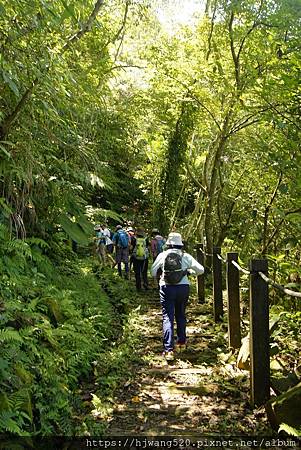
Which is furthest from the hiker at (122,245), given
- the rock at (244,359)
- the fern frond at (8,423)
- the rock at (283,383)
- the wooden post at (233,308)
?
the fern frond at (8,423)

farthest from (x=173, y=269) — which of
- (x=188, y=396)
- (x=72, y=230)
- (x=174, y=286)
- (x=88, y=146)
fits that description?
(x=88, y=146)

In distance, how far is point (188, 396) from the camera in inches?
177

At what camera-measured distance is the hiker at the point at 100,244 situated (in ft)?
43.1

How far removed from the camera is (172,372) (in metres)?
5.25

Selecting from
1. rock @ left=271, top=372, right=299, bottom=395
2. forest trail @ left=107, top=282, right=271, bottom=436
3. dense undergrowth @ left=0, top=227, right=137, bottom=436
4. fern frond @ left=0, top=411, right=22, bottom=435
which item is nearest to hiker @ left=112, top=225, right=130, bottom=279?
dense undergrowth @ left=0, top=227, right=137, bottom=436

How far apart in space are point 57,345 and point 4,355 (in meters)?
1.26

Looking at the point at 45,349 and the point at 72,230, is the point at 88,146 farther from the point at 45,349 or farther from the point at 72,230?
the point at 45,349

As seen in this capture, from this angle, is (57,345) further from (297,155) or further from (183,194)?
(183,194)

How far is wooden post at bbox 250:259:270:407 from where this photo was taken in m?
4.00

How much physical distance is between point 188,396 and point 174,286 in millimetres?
1754

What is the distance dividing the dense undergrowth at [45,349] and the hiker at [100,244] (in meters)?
5.58

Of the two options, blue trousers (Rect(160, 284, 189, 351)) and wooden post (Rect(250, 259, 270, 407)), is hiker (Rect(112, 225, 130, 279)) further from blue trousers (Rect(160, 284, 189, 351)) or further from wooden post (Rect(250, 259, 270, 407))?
wooden post (Rect(250, 259, 270, 407))

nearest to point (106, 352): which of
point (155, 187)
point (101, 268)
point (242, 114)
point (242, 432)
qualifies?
point (242, 432)

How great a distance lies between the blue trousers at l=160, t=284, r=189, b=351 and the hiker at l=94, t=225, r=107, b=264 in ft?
23.8
